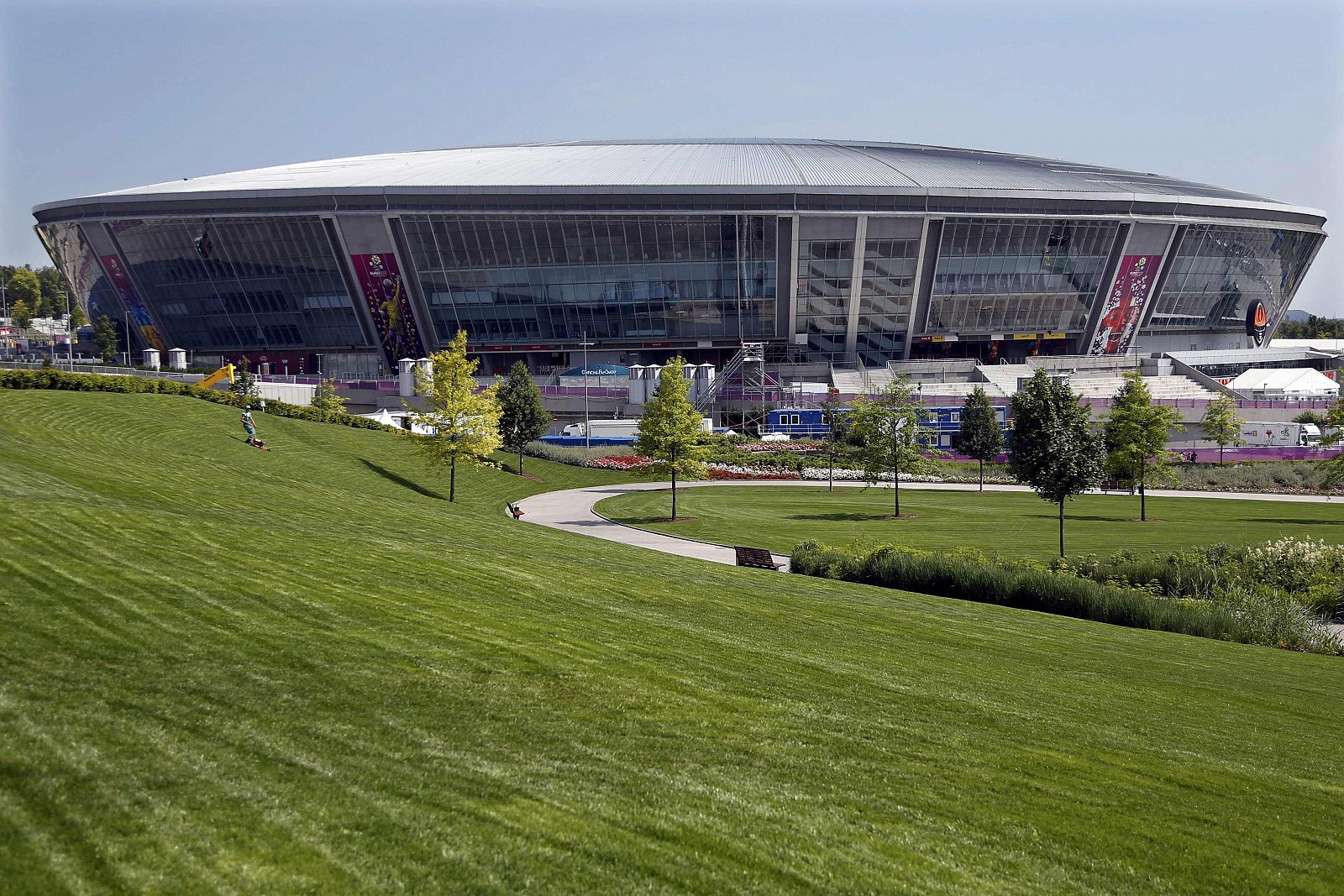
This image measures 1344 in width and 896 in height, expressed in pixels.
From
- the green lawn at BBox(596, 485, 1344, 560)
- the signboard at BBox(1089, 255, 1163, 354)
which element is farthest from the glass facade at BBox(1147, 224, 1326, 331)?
the green lawn at BBox(596, 485, 1344, 560)

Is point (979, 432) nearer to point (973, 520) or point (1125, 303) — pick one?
point (973, 520)

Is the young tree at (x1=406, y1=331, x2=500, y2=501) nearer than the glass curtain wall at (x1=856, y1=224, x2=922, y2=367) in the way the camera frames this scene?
Yes

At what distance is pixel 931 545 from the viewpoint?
105 ft

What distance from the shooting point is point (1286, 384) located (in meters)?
82.1

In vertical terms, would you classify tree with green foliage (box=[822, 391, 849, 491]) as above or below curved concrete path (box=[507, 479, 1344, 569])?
above

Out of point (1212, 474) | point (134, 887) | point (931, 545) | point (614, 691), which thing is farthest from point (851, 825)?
point (1212, 474)

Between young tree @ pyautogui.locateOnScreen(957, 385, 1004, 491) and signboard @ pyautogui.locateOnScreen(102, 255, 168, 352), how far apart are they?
73147 mm

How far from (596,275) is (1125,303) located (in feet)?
155

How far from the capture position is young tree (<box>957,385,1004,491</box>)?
2186 inches

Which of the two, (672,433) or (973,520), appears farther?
(672,433)

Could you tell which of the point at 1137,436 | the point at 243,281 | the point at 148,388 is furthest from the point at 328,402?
the point at 1137,436

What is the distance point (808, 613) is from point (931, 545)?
1591 centimetres

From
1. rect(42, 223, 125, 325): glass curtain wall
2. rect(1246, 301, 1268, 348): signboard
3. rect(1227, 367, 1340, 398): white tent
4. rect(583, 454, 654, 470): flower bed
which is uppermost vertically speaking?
rect(42, 223, 125, 325): glass curtain wall

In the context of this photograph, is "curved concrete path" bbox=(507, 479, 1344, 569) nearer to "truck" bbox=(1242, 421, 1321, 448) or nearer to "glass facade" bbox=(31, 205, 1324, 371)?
"truck" bbox=(1242, 421, 1321, 448)
